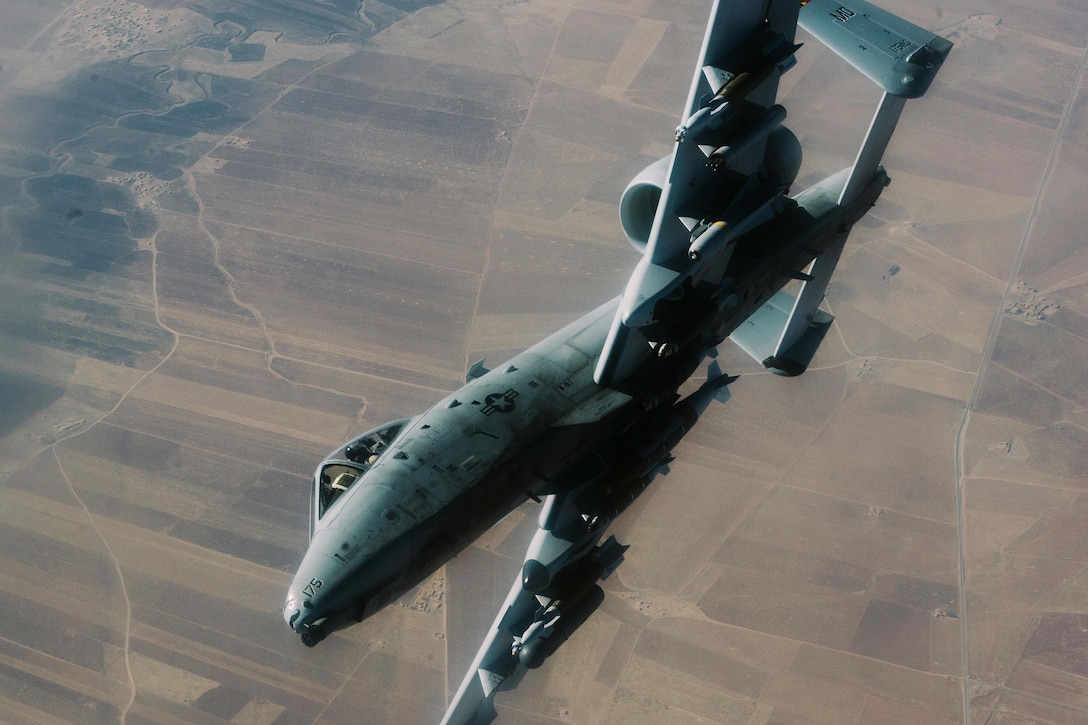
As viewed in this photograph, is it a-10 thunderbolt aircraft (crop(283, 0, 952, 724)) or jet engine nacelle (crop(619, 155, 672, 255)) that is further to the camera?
jet engine nacelle (crop(619, 155, 672, 255))

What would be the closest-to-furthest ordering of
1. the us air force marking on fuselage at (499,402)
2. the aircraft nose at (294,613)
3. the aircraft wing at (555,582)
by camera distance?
the aircraft nose at (294,613), the us air force marking on fuselage at (499,402), the aircraft wing at (555,582)

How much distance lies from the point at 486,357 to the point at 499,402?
22035mm

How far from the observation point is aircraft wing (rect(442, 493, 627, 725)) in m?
26.5

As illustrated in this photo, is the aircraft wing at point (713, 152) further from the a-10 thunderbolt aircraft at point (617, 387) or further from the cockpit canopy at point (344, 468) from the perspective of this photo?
the cockpit canopy at point (344, 468)

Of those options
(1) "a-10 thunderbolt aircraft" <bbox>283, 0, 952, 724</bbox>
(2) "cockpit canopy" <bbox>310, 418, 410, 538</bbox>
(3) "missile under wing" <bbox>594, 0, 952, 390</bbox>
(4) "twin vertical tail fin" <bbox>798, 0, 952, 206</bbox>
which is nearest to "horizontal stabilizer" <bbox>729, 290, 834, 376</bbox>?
(3) "missile under wing" <bbox>594, 0, 952, 390</bbox>

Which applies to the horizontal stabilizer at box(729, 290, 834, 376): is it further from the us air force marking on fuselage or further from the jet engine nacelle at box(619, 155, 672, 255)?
the us air force marking on fuselage

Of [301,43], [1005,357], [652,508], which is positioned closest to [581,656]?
[652,508]

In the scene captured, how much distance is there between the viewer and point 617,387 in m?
26.1

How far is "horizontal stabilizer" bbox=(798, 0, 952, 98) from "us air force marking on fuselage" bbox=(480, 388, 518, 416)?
548 inches

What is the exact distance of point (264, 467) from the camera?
43.1 meters

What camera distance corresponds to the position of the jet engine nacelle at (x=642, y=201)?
82.8 ft

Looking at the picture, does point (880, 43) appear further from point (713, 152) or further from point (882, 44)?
point (713, 152)

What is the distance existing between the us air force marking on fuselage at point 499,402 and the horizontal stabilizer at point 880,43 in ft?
45.7

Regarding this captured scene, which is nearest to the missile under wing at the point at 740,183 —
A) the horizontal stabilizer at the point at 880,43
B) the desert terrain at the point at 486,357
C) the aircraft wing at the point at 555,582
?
the horizontal stabilizer at the point at 880,43
